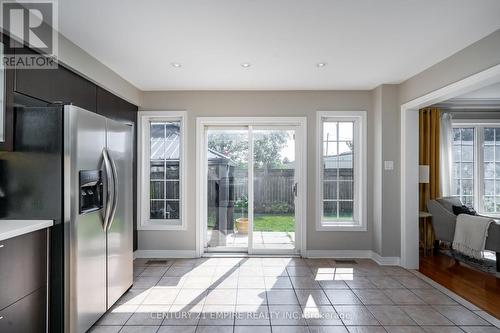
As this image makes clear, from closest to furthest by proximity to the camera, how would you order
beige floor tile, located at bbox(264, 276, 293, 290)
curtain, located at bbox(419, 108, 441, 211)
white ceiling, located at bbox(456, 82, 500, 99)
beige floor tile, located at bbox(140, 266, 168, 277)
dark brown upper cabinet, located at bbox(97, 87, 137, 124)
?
beige floor tile, located at bbox(264, 276, 293, 290) < dark brown upper cabinet, located at bbox(97, 87, 137, 124) < beige floor tile, located at bbox(140, 266, 168, 277) < white ceiling, located at bbox(456, 82, 500, 99) < curtain, located at bbox(419, 108, 441, 211)

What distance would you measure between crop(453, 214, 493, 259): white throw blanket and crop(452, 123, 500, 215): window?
1.55 m

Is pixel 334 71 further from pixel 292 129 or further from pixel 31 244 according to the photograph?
pixel 31 244

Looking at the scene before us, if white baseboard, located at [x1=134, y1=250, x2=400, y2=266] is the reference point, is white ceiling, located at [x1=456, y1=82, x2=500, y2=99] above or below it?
above

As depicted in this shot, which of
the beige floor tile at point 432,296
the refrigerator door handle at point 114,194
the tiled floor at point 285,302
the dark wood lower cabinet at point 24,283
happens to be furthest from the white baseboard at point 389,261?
the dark wood lower cabinet at point 24,283

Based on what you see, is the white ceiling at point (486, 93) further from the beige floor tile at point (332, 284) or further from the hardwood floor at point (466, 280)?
the beige floor tile at point (332, 284)

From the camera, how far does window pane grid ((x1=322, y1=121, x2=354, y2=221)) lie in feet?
14.7

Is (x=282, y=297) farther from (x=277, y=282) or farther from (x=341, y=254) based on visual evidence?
(x=341, y=254)

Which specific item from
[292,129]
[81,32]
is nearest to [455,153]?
[292,129]

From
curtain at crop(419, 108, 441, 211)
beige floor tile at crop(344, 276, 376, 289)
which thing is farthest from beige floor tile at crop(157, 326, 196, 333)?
curtain at crop(419, 108, 441, 211)

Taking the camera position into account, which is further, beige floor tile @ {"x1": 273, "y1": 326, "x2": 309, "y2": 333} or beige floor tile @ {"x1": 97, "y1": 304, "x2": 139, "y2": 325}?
beige floor tile @ {"x1": 97, "y1": 304, "x2": 139, "y2": 325}

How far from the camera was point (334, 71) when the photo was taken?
3576 mm

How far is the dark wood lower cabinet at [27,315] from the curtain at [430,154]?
522 cm

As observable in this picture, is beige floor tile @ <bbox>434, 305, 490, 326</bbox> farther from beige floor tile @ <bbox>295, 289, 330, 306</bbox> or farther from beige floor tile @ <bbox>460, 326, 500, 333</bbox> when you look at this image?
beige floor tile @ <bbox>295, 289, 330, 306</bbox>

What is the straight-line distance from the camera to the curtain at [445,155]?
16.3ft
